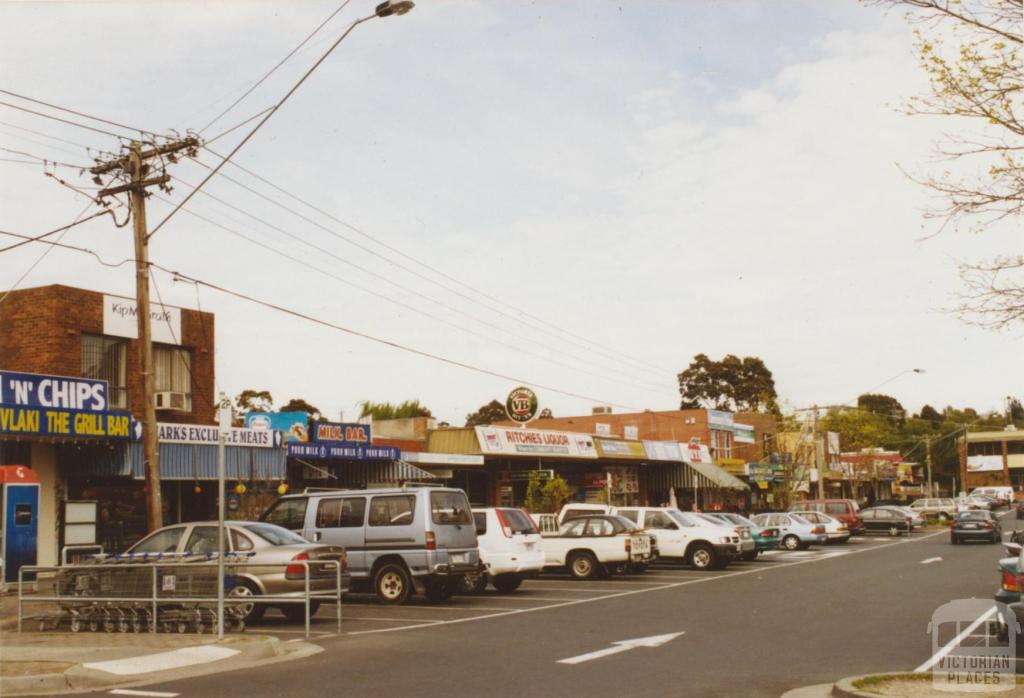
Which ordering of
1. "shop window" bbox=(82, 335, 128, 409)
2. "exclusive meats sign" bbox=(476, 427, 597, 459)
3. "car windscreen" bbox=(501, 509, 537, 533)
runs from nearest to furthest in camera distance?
"car windscreen" bbox=(501, 509, 537, 533), "shop window" bbox=(82, 335, 128, 409), "exclusive meats sign" bbox=(476, 427, 597, 459)

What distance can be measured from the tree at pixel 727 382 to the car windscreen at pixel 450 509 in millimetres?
83272

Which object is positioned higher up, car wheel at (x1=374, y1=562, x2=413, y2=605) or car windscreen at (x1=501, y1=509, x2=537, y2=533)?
car windscreen at (x1=501, y1=509, x2=537, y2=533)

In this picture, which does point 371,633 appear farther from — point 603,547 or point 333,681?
point 603,547

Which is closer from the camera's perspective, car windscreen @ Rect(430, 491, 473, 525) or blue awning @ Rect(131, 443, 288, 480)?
car windscreen @ Rect(430, 491, 473, 525)

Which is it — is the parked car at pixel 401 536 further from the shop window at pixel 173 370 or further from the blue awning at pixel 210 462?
the shop window at pixel 173 370

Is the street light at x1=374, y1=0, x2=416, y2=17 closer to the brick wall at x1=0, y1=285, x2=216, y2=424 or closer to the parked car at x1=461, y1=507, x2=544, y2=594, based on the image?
the parked car at x1=461, y1=507, x2=544, y2=594

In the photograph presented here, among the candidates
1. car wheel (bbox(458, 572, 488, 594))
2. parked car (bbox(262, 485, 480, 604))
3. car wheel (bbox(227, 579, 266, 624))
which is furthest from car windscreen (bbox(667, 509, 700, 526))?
car wheel (bbox(227, 579, 266, 624))

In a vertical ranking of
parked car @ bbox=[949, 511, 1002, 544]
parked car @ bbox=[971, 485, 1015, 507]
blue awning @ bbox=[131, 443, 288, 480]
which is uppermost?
blue awning @ bbox=[131, 443, 288, 480]

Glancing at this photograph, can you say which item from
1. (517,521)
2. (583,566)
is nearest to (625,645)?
(517,521)

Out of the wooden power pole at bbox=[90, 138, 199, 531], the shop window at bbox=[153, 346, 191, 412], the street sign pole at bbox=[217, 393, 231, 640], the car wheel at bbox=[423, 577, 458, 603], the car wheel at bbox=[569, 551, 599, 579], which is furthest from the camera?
the shop window at bbox=[153, 346, 191, 412]

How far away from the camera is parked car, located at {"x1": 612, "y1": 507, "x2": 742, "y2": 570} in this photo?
2794 centimetres

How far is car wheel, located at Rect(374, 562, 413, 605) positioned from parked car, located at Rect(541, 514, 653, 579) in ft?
22.0

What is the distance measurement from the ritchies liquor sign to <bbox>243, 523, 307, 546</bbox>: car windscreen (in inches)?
958

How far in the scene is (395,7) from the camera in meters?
15.5
